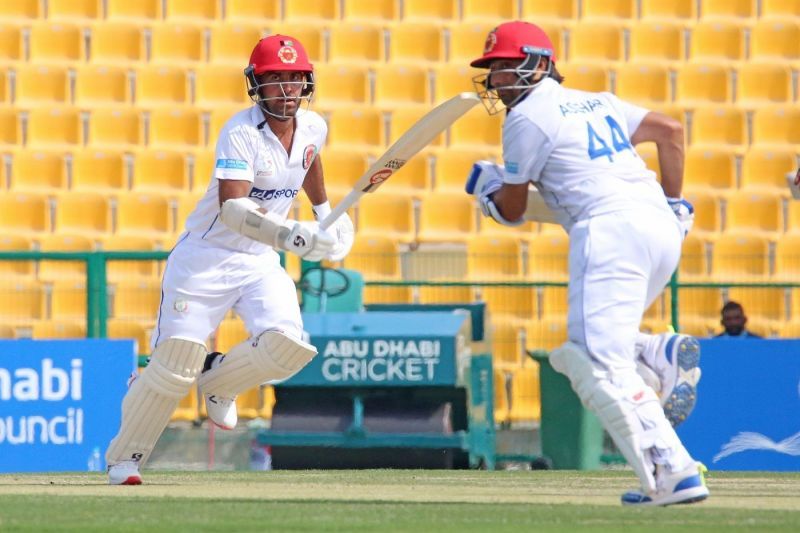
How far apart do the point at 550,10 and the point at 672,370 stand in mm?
10958

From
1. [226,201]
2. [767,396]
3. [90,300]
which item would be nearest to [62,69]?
[90,300]

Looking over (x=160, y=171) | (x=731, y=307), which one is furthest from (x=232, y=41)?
(x=731, y=307)

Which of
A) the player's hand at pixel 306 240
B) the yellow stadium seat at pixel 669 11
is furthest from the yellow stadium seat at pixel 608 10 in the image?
the player's hand at pixel 306 240

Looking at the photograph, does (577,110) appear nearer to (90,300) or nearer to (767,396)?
(767,396)

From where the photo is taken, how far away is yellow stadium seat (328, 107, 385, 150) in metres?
15.7

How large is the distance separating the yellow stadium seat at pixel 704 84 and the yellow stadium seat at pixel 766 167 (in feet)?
2.65

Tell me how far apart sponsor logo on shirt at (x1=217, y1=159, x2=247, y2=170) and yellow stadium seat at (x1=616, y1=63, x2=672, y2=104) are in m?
9.39

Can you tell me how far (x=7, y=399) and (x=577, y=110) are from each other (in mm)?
5679

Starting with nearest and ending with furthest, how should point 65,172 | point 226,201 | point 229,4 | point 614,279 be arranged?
point 614,279 < point 226,201 < point 65,172 < point 229,4

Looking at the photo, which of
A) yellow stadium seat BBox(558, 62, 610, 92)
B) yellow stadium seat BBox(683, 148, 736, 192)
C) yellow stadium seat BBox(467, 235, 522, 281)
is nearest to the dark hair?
yellow stadium seat BBox(467, 235, 522, 281)

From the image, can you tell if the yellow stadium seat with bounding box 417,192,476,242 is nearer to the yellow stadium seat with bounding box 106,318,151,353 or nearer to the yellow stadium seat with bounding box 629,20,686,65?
the yellow stadium seat with bounding box 629,20,686,65

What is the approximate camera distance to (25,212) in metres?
15.0

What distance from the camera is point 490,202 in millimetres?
6355

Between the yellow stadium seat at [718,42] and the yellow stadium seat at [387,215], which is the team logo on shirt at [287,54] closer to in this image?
the yellow stadium seat at [387,215]
